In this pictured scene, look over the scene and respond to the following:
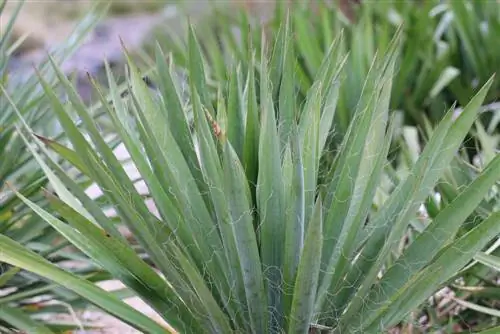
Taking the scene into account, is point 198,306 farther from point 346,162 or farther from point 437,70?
point 437,70

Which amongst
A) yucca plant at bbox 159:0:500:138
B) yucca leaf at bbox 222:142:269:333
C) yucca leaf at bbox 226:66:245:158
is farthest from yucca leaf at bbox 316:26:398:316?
yucca plant at bbox 159:0:500:138

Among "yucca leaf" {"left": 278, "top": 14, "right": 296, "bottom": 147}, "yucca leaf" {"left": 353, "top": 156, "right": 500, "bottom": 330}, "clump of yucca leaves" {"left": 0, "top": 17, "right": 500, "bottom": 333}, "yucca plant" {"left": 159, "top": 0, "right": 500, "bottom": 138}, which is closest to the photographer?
"clump of yucca leaves" {"left": 0, "top": 17, "right": 500, "bottom": 333}

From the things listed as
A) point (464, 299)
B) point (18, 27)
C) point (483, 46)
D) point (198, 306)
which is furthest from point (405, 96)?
point (18, 27)

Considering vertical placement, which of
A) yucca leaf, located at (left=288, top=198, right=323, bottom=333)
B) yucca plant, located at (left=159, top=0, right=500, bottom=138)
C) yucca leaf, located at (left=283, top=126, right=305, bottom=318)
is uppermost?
yucca plant, located at (left=159, top=0, right=500, bottom=138)

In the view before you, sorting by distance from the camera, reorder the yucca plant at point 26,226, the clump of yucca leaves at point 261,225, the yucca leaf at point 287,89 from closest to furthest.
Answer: the clump of yucca leaves at point 261,225 → the yucca leaf at point 287,89 → the yucca plant at point 26,226

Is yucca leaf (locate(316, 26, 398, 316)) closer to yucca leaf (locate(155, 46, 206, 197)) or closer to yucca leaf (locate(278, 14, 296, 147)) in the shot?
yucca leaf (locate(278, 14, 296, 147))

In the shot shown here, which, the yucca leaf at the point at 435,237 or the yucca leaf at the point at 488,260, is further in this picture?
the yucca leaf at the point at 488,260

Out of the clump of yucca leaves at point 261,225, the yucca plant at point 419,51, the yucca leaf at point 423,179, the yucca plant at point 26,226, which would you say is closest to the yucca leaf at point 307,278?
the clump of yucca leaves at point 261,225

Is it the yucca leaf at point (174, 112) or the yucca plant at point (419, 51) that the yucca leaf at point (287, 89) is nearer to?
the yucca leaf at point (174, 112)

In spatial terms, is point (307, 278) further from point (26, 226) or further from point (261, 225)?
point (26, 226)

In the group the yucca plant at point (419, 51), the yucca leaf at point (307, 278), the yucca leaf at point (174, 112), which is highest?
the yucca plant at point (419, 51)
